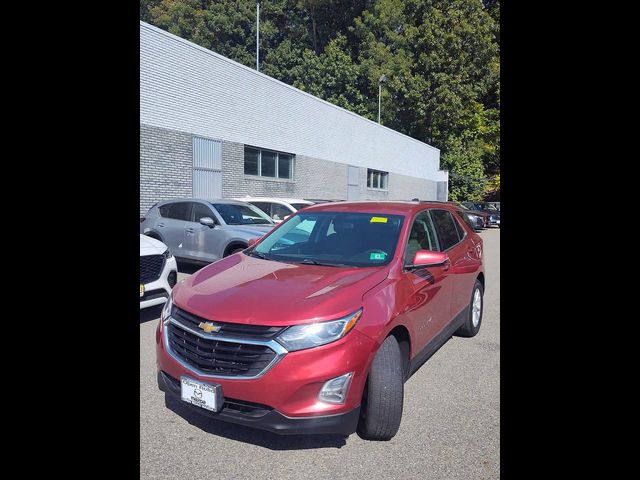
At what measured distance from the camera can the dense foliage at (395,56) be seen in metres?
36.5

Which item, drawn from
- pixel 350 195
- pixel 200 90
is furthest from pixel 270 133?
pixel 350 195

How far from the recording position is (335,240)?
382 centimetres

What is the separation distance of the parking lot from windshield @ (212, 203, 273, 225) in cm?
499

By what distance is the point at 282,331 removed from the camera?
2506 millimetres

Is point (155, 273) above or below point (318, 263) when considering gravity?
below

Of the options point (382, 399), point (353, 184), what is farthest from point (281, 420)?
point (353, 184)

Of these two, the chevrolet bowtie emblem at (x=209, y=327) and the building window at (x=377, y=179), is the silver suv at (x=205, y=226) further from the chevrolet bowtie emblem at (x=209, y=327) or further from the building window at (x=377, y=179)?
the building window at (x=377, y=179)

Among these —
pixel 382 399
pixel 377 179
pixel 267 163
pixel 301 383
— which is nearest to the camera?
pixel 301 383

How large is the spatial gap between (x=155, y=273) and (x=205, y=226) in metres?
3.09

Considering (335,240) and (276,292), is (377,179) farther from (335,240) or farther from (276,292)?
(276,292)

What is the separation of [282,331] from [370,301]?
602 millimetres

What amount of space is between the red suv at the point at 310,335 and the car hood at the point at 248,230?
4072 millimetres
